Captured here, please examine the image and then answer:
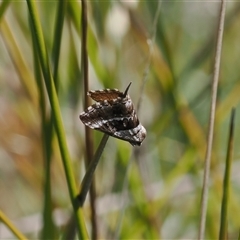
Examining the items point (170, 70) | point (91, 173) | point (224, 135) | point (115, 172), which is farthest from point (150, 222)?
point (224, 135)

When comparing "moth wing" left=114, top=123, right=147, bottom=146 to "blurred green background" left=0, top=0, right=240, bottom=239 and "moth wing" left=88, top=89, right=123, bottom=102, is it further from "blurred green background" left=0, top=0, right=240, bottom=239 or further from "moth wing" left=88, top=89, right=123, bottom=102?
"blurred green background" left=0, top=0, right=240, bottom=239

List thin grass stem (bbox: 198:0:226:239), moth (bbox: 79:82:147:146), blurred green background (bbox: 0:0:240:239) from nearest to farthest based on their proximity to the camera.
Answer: moth (bbox: 79:82:147:146) → thin grass stem (bbox: 198:0:226:239) → blurred green background (bbox: 0:0:240:239)

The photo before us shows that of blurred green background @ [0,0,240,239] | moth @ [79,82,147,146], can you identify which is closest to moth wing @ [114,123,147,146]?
moth @ [79,82,147,146]

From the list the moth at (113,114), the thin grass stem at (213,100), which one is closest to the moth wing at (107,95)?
the moth at (113,114)

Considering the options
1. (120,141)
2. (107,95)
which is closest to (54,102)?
(107,95)

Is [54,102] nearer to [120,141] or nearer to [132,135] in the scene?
[132,135]

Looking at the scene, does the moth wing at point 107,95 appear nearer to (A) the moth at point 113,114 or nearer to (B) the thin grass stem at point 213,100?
(A) the moth at point 113,114
